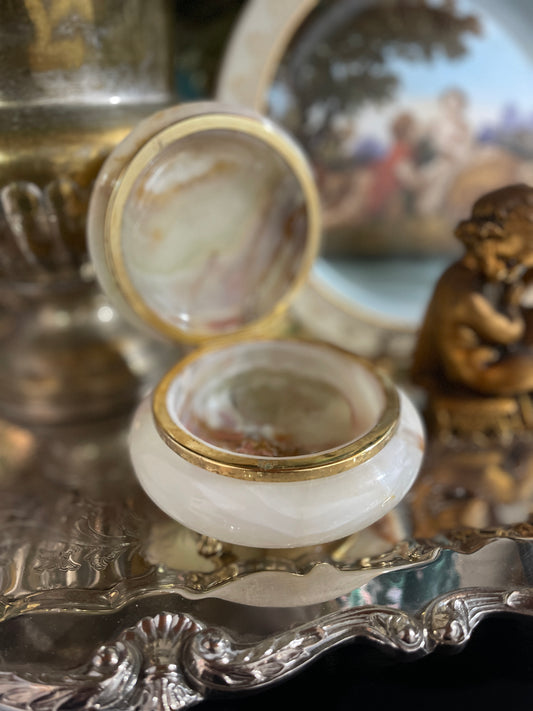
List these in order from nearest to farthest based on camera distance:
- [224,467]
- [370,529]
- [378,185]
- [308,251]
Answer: [224,467] → [370,529] → [308,251] → [378,185]

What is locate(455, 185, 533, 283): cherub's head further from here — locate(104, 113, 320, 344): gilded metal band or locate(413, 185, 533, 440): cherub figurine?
locate(104, 113, 320, 344): gilded metal band

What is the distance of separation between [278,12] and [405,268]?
0.36 m

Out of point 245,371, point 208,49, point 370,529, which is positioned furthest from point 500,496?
point 208,49

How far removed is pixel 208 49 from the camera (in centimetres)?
76

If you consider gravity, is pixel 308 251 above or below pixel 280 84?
below

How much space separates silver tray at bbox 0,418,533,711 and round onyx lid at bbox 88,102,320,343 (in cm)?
20

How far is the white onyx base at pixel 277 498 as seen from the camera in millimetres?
389

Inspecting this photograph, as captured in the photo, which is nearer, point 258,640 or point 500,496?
point 258,640

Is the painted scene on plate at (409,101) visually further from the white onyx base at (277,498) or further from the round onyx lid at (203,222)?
the white onyx base at (277,498)

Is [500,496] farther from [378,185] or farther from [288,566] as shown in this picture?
[378,185]

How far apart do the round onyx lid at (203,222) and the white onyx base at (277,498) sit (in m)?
0.18

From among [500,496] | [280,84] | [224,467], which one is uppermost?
[280,84]

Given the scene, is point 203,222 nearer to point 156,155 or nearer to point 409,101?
point 156,155

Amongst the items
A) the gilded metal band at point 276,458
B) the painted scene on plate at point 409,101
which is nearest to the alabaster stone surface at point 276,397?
the gilded metal band at point 276,458
